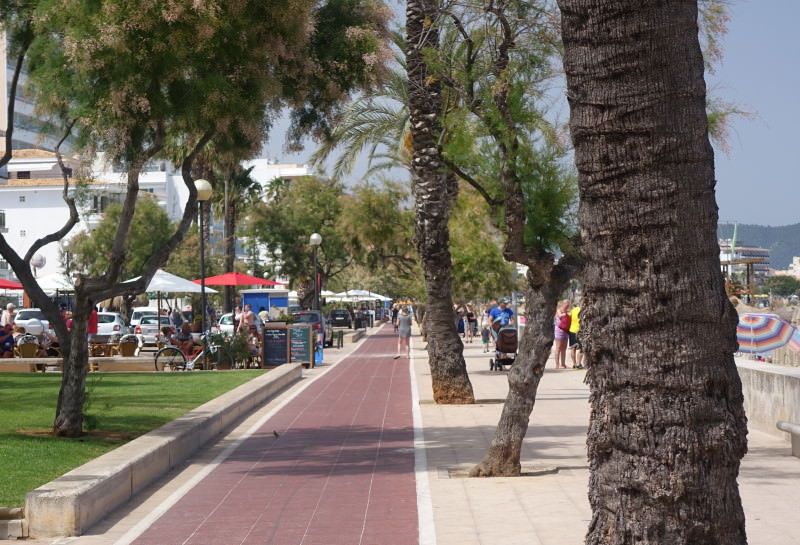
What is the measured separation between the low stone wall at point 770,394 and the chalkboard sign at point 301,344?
58.6ft

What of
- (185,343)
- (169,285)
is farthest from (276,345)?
(169,285)

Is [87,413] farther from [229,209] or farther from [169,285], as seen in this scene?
[229,209]

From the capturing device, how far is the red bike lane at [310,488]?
29.8 feet

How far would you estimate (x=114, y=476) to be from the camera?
400 inches

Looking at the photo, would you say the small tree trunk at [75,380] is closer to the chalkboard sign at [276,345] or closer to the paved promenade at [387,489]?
the paved promenade at [387,489]

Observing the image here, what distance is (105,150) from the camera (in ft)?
46.0

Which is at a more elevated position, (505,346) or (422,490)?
(505,346)

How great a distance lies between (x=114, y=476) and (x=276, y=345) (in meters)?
21.5

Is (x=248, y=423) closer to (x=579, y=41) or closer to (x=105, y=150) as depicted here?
(x=105, y=150)

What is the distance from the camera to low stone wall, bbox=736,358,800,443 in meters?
13.7

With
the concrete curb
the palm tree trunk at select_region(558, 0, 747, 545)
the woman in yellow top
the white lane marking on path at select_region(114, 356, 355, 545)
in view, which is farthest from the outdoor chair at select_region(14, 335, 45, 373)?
the palm tree trunk at select_region(558, 0, 747, 545)

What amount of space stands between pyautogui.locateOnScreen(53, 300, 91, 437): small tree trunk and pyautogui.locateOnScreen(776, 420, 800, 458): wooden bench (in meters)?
7.88

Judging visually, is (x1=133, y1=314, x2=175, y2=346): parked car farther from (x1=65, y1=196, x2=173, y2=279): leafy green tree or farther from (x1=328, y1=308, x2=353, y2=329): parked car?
(x1=328, y1=308, x2=353, y2=329): parked car

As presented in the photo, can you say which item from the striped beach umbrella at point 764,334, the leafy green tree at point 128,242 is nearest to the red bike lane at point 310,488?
the striped beach umbrella at point 764,334
